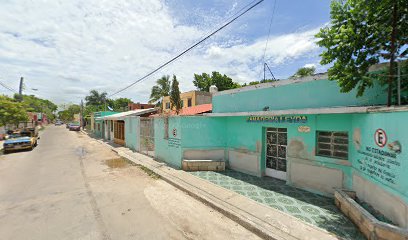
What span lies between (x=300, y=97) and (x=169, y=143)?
672 cm

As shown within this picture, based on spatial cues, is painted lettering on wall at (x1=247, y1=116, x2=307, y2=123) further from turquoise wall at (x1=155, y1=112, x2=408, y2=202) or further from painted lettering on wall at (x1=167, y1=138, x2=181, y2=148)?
painted lettering on wall at (x1=167, y1=138, x2=181, y2=148)

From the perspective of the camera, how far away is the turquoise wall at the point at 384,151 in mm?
3662

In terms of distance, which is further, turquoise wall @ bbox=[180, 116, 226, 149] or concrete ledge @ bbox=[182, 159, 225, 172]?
turquoise wall @ bbox=[180, 116, 226, 149]

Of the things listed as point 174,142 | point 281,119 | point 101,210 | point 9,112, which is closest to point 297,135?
point 281,119

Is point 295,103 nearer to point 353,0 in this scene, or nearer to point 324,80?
point 324,80

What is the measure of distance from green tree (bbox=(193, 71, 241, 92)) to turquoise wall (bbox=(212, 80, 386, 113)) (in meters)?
24.3

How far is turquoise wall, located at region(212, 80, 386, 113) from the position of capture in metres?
5.26

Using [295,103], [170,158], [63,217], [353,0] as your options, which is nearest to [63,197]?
[63,217]

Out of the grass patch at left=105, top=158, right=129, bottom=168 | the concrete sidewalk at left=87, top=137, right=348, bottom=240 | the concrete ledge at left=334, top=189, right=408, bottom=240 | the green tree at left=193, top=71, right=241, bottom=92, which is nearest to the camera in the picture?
the concrete ledge at left=334, top=189, right=408, bottom=240

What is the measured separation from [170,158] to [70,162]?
20.6 feet

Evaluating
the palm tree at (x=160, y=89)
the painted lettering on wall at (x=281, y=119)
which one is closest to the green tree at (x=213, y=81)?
the palm tree at (x=160, y=89)

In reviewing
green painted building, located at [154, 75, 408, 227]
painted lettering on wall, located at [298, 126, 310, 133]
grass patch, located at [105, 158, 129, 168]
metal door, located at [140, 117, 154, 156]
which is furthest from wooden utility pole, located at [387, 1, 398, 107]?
grass patch, located at [105, 158, 129, 168]

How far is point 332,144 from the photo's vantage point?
6.16 m

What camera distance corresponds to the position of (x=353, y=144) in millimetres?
5582
